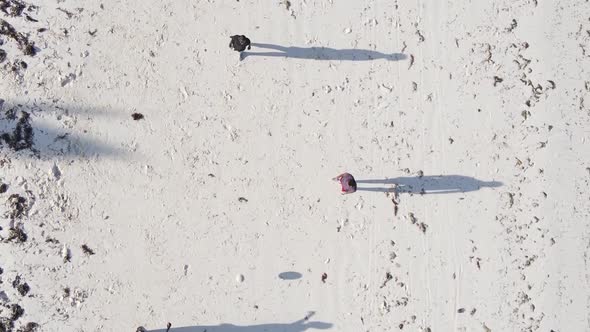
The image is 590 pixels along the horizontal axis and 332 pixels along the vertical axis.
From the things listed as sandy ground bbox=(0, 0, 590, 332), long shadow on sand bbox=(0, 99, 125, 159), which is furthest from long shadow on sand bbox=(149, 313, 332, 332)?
long shadow on sand bbox=(0, 99, 125, 159)

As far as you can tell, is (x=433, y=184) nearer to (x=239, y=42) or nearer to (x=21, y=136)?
(x=239, y=42)

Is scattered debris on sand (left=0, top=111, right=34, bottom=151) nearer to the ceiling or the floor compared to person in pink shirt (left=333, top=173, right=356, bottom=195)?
nearer to the ceiling

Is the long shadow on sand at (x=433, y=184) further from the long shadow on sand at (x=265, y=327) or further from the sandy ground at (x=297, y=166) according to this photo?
the long shadow on sand at (x=265, y=327)

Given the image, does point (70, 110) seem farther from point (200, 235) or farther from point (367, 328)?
point (367, 328)

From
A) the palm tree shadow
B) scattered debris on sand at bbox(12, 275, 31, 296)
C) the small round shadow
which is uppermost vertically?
the palm tree shadow

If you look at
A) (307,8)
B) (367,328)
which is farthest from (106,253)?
(307,8)

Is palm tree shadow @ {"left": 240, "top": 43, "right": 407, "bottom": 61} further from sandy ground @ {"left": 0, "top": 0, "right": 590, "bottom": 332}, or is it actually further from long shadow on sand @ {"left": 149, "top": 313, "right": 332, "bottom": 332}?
long shadow on sand @ {"left": 149, "top": 313, "right": 332, "bottom": 332}

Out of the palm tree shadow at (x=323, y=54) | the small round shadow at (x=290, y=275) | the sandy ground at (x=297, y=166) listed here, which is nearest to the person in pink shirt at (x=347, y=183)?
the sandy ground at (x=297, y=166)

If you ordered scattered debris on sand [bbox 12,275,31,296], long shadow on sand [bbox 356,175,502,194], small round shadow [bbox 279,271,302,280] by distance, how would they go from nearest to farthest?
scattered debris on sand [bbox 12,275,31,296] → small round shadow [bbox 279,271,302,280] → long shadow on sand [bbox 356,175,502,194]
